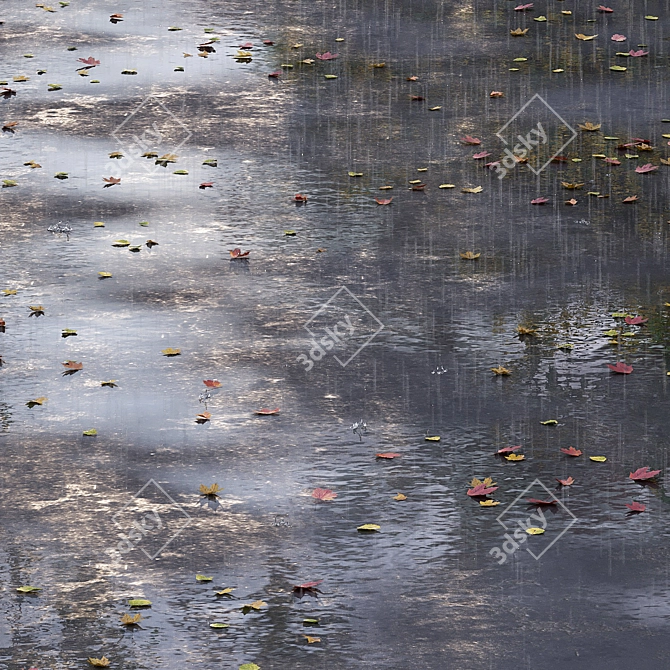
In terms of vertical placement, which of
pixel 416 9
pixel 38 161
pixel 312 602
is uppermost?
pixel 416 9

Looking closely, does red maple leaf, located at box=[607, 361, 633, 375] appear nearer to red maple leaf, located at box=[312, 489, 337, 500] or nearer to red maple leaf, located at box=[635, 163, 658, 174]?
red maple leaf, located at box=[312, 489, 337, 500]

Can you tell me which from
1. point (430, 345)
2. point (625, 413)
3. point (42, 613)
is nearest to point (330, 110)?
point (430, 345)

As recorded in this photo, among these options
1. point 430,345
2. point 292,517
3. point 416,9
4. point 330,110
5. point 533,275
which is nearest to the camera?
point 292,517

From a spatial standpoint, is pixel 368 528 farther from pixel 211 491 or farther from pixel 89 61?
pixel 89 61

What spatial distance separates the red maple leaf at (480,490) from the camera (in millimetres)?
6199

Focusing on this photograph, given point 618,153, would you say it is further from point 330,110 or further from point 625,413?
point 625,413

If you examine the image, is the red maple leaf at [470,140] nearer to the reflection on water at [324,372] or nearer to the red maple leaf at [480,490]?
the reflection on water at [324,372]

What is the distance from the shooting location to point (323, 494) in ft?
20.4

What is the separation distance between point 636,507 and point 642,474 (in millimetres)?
332

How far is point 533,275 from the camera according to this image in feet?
29.1

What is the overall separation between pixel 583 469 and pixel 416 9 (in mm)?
10437

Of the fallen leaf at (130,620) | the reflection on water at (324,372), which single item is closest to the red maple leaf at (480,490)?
the reflection on water at (324,372)

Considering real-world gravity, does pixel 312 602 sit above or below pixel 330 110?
below

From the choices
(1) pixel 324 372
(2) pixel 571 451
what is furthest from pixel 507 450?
(1) pixel 324 372
